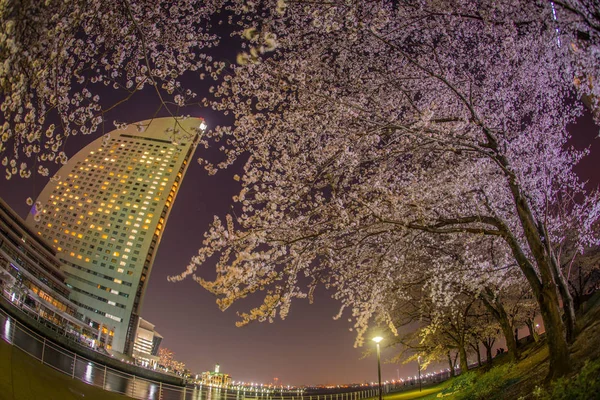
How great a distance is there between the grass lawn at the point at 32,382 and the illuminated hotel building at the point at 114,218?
98574 millimetres

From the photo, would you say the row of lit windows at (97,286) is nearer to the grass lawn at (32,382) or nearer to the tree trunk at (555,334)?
the grass lawn at (32,382)

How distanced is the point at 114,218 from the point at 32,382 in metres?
116

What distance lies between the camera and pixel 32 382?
9062 mm

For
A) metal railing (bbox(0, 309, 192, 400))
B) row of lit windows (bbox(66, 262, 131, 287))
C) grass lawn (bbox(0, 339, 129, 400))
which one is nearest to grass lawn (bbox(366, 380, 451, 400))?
metal railing (bbox(0, 309, 192, 400))

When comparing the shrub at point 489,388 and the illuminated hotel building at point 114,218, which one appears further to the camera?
the illuminated hotel building at point 114,218

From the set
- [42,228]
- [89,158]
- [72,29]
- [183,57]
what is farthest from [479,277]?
[89,158]

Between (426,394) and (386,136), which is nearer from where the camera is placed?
(386,136)

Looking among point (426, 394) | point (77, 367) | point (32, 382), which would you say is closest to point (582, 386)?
point (32, 382)

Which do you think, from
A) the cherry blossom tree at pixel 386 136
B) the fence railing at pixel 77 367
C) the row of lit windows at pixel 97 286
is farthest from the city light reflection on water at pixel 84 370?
the row of lit windows at pixel 97 286

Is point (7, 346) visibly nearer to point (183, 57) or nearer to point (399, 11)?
point (183, 57)

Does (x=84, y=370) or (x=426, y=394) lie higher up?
(x=84, y=370)

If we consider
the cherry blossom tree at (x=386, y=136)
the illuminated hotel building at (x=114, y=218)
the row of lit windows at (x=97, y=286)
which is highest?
the illuminated hotel building at (x=114, y=218)

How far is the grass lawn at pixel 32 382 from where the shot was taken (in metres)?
8.32

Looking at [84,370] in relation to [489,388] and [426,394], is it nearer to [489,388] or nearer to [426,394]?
[489,388]
